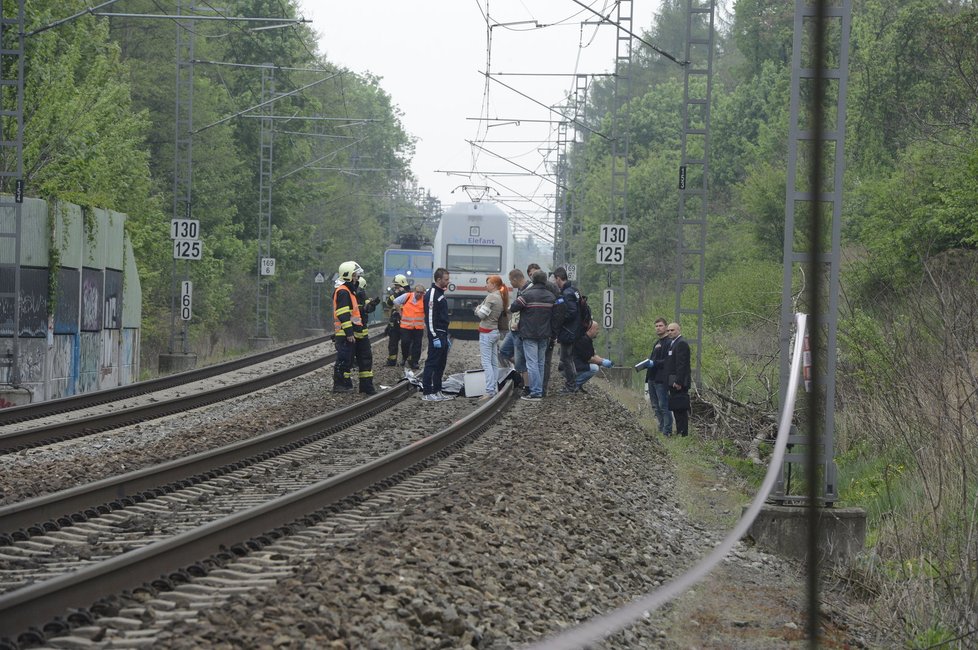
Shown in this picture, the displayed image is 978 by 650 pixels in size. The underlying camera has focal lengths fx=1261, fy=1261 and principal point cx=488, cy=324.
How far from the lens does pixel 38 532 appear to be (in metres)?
8.16

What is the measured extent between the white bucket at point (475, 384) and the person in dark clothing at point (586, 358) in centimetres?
166

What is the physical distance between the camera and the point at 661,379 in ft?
56.8

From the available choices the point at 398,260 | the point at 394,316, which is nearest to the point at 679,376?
the point at 394,316

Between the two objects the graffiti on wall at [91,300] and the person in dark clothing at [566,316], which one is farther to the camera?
the graffiti on wall at [91,300]

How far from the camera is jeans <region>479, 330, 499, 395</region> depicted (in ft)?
63.9

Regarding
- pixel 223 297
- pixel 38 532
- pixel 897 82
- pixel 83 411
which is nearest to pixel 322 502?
pixel 38 532

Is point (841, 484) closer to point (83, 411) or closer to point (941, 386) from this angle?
point (941, 386)

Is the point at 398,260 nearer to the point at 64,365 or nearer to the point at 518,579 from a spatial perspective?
the point at 64,365

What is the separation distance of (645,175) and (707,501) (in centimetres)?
4072

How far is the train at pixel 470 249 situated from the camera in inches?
1427

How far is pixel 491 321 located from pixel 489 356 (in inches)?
27.9

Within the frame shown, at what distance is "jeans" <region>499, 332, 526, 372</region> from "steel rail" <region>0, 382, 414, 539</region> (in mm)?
5233

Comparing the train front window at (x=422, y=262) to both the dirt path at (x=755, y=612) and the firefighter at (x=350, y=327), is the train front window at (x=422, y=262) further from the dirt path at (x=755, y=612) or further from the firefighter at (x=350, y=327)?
the dirt path at (x=755, y=612)

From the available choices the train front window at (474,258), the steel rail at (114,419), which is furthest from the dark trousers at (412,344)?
the train front window at (474,258)
